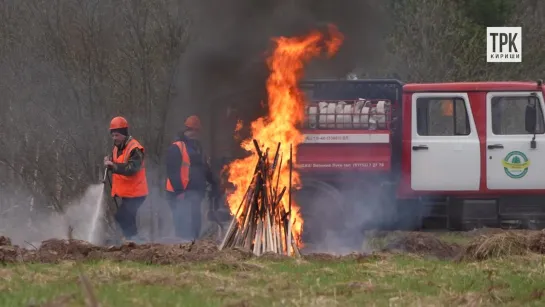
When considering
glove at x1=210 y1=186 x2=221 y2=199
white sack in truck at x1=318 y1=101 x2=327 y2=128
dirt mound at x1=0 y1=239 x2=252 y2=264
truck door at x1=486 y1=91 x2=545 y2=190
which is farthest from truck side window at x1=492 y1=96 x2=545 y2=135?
dirt mound at x1=0 y1=239 x2=252 y2=264

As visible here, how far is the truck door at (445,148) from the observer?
15.9 m

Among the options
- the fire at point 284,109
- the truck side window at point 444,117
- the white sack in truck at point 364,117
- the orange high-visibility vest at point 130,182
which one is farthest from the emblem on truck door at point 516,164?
the orange high-visibility vest at point 130,182

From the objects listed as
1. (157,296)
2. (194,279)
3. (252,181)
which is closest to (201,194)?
(252,181)

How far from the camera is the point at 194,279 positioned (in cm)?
923

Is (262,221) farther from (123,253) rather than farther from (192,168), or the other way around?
(192,168)

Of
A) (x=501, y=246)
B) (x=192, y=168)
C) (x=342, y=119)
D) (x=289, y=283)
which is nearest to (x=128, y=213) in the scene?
(x=192, y=168)

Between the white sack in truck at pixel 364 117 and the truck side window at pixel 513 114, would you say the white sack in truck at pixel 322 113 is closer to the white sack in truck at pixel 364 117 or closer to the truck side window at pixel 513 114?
the white sack in truck at pixel 364 117

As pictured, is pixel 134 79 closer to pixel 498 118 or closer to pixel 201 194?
pixel 201 194

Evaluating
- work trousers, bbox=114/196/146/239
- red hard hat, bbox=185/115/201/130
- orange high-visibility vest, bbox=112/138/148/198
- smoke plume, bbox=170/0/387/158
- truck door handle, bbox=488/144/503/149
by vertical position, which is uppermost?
smoke plume, bbox=170/0/387/158

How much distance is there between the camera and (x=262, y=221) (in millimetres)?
12312

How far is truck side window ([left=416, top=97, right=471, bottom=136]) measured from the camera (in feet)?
52.6

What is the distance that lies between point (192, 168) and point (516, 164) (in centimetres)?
451

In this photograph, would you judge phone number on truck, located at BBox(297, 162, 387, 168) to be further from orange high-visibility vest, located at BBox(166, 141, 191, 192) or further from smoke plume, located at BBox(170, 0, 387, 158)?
orange high-visibility vest, located at BBox(166, 141, 191, 192)

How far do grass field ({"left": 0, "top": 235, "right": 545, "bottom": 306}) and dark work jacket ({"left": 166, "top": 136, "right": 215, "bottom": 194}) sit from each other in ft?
15.6
